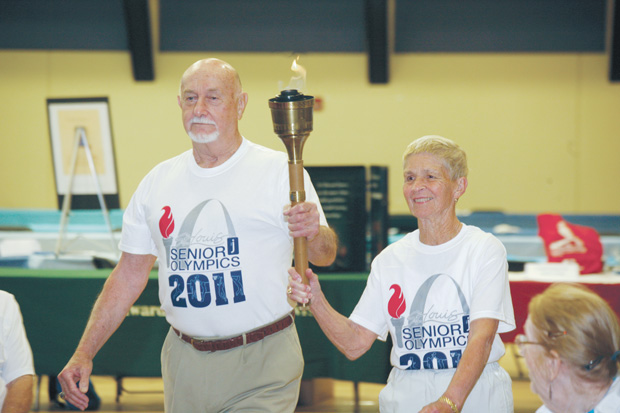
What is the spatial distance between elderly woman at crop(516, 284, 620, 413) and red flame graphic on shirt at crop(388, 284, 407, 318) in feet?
2.02

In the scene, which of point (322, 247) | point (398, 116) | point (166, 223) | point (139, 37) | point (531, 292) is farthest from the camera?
point (398, 116)

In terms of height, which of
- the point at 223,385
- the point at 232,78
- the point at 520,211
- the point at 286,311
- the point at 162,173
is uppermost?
the point at 232,78

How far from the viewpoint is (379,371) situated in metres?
4.20

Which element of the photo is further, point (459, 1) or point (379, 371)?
point (459, 1)

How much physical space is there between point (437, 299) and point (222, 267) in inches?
27.1

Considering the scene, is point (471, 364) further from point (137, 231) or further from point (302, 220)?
point (137, 231)

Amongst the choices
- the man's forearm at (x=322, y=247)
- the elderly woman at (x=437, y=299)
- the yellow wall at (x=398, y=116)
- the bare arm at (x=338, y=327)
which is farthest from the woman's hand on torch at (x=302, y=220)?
the yellow wall at (x=398, y=116)

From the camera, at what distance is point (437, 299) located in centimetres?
216

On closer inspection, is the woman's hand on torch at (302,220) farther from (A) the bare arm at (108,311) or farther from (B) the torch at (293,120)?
(A) the bare arm at (108,311)

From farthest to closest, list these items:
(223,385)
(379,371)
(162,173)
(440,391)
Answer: (379,371) → (162,173) → (223,385) → (440,391)

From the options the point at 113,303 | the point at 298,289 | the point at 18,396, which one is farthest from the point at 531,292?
the point at 18,396

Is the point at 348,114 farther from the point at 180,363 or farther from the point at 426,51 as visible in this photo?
the point at 180,363

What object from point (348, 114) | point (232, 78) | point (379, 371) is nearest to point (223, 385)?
point (232, 78)

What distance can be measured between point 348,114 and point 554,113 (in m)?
2.72
